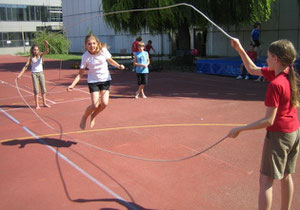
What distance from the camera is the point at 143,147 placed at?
5.73m

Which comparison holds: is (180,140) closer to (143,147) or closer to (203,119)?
(143,147)

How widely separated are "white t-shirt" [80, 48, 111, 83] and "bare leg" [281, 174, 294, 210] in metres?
3.94

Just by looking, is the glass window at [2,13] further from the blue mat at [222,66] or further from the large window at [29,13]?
the blue mat at [222,66]

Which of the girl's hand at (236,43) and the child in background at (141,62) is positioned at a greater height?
the girl's hand at (236,43)

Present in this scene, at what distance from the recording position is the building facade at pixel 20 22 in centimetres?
4947

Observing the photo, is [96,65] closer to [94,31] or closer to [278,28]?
[278,28]

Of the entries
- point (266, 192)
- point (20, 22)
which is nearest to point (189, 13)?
point (266, 192)

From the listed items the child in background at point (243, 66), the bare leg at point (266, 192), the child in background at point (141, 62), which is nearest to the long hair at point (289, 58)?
the bare leg at point (266, 192)

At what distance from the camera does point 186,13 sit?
57.2 ft

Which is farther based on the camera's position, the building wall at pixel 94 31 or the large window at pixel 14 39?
the large window at pixel 14 39

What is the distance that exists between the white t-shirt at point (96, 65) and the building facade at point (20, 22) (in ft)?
151

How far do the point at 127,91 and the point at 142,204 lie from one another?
8.71 m

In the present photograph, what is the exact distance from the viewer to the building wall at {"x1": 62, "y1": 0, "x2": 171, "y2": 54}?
34.1 metres

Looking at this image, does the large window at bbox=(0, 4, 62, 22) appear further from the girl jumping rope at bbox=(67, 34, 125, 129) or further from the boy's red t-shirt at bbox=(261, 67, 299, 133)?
the boy's red t-shirt at bbox=(261, 67, 299, 133)
